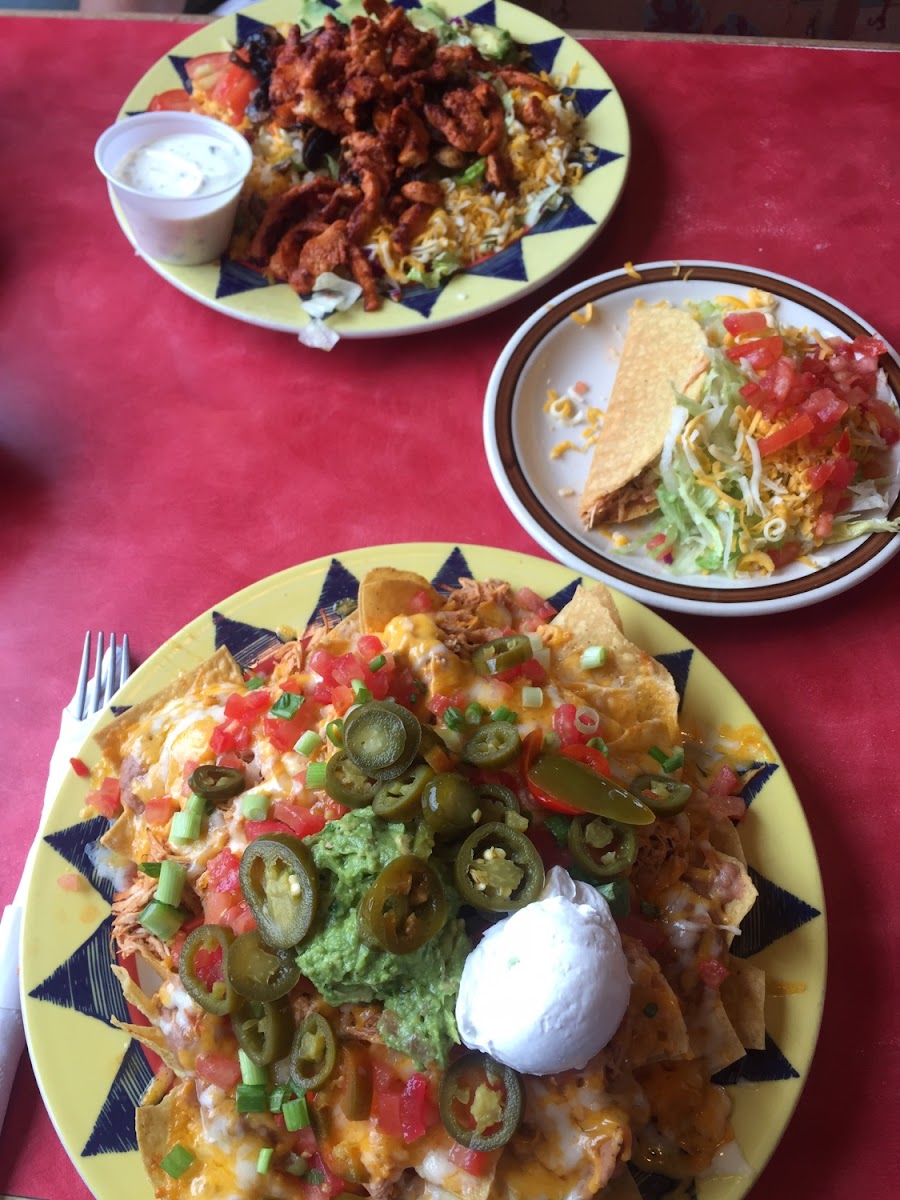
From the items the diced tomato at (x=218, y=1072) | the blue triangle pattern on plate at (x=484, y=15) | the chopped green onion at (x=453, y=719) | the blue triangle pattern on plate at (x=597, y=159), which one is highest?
the blue triangle pattern on plate at (x=484, y=15)

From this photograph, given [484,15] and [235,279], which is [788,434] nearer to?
[235,279]

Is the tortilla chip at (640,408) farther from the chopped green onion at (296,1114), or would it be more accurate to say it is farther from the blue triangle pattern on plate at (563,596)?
the chopped green onion at (296,1114)

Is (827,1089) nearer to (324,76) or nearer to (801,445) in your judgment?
(801,445)

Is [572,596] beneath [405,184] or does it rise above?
beneath

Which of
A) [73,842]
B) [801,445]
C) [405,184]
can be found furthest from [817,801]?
[405,184]

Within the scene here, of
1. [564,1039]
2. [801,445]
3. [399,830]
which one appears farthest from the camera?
[801,445]

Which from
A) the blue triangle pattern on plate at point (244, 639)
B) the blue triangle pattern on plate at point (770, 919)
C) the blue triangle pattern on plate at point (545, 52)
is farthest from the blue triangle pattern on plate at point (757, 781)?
the blue triangle pattern on plate at point (545, 52)
